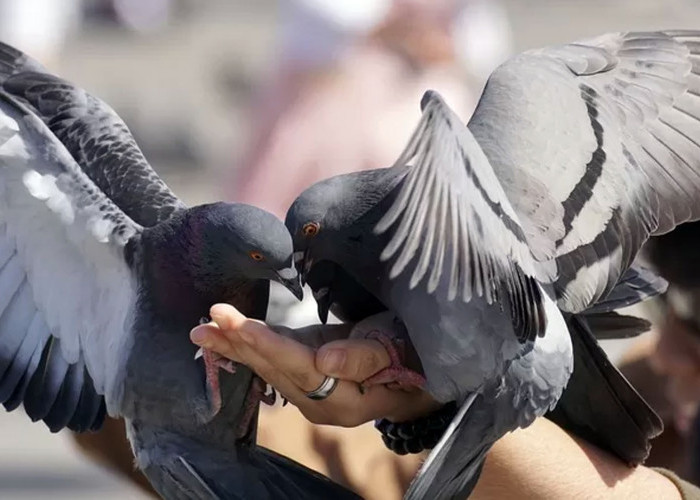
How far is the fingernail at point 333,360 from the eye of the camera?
109 inches

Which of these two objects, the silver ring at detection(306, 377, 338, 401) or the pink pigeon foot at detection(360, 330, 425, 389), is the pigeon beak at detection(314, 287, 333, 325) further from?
the silver ring at detection(306, 377, 338, 401)

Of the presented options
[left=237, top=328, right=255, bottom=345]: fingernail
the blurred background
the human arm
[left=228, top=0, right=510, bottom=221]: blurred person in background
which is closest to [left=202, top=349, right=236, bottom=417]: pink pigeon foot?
the human arm

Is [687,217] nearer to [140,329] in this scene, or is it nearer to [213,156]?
[140,329]

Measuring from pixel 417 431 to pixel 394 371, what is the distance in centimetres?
16

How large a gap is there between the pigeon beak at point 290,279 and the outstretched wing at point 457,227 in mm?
196

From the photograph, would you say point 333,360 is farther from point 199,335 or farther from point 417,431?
point 417,431

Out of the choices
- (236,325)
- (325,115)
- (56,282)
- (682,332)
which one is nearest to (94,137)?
(56,282)

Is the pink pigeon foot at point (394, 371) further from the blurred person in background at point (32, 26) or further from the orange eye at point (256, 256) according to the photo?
→ the blurred person in background at point (32, 26)

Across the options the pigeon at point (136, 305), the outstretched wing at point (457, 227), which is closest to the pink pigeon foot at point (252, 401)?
the pigeon at point (136, 305)

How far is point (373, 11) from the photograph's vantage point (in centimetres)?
535

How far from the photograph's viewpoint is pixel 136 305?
10.0 ft

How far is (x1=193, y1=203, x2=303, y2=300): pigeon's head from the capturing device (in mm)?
2902

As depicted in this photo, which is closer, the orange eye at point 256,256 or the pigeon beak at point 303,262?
the orange eye at point 256,256

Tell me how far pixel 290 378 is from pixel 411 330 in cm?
25
